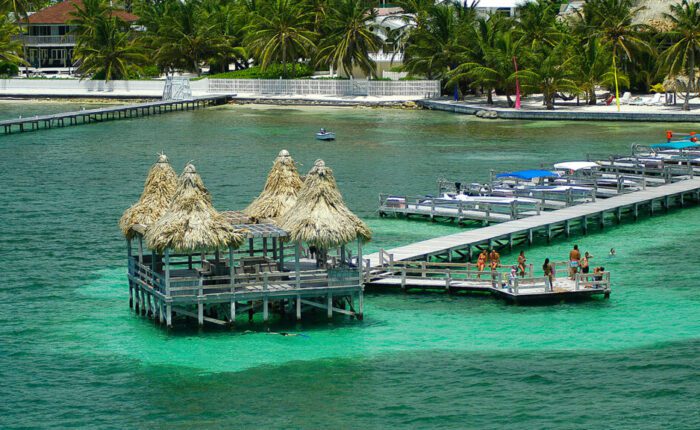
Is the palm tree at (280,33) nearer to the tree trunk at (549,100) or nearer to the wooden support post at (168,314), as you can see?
the tree trunk at (549,100)

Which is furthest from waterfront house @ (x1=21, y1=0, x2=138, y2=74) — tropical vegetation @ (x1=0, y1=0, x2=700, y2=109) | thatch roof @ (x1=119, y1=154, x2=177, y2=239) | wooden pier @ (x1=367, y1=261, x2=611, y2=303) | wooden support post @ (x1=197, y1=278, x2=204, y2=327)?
wooden support post @ (x1=197, y1=278, x2=204, y2=327)

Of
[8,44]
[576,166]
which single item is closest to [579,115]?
[576,166]

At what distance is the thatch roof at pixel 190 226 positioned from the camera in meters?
39.3

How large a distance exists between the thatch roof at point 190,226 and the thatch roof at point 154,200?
1963mm

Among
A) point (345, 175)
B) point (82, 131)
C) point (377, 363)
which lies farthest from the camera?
point (82, 131)

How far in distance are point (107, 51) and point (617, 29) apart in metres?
57.6

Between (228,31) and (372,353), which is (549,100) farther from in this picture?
(372,353)

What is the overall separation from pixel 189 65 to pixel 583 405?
4478 inches

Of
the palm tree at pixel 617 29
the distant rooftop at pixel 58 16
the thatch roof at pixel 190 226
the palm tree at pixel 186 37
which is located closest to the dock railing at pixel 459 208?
the thatch roof at pixel 190 226

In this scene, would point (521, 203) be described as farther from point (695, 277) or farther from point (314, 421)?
point (314, 421)

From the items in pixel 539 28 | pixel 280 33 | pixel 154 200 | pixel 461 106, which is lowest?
pixel 154 200

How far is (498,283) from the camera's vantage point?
45.3m

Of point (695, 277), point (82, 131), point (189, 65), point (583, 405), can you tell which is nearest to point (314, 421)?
point (583, 405)

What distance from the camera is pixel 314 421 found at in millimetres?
33469
